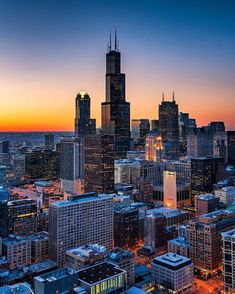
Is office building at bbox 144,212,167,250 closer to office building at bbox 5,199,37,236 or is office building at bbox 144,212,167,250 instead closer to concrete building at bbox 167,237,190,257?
concrete building at bbox 167,237,190,257

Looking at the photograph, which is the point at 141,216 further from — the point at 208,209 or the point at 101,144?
the point at 101,144

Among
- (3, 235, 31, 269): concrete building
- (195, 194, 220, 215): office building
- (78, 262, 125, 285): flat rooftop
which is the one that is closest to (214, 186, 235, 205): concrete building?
(195, 194, 220, 215): office building

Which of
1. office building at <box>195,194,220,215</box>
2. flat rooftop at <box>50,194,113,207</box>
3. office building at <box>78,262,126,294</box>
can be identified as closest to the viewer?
office building at <box>78,262,126,294</box>

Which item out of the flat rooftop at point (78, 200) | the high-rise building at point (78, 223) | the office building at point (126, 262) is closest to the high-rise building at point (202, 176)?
the high-rise building at point (78, 223)

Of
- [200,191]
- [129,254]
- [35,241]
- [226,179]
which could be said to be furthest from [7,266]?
[226,179]

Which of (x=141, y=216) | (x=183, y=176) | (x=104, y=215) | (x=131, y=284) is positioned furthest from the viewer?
(x=183, y=176)

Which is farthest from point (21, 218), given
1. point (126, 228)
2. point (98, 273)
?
point (98, 273)

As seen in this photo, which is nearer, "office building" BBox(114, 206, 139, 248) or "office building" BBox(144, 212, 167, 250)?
"office building" BBox(144, 212, 167, 250)

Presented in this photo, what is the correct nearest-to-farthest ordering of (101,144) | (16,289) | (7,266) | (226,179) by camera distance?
(16,289) < (7,266) < (101,144) < (226,179)
